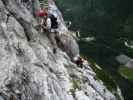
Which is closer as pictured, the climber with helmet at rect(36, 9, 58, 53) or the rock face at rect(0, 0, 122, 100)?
the rock face at rect(0, 0, 122, 100)

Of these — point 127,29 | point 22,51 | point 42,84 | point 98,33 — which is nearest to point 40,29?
point 22,51

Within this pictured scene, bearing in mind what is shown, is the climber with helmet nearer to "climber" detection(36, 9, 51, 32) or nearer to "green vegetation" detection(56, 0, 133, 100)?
"climber" detection(36, 9, 51, 32)

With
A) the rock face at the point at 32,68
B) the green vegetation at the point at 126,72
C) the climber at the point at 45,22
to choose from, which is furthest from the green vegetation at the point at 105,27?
the climber at the point at 45,22

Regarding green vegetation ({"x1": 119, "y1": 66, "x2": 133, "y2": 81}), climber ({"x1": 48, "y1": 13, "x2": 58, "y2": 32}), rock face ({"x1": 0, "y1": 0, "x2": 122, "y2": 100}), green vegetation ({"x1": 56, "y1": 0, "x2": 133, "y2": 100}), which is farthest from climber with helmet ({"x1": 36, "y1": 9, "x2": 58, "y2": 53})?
green vegetation ({"x1": 119, "y1": 66, "x2": 133, "y2": 81})

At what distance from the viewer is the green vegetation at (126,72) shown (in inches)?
2228

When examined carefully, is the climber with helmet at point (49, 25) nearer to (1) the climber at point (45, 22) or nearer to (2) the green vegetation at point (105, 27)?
(1) the climber at point (45, 22)

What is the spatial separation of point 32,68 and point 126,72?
28281 millimetres

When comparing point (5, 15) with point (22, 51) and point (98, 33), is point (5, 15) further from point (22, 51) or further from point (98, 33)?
point (98, 33)

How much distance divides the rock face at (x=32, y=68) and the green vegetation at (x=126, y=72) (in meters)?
15.1

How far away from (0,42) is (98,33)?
49027 mm

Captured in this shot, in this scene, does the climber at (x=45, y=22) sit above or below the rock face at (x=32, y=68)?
above

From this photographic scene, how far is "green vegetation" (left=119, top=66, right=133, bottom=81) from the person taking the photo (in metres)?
56.6

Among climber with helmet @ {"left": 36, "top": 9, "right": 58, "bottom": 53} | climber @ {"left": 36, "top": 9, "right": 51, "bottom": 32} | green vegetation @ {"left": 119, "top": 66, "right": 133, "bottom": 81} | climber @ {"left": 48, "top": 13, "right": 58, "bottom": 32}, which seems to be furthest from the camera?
green vegetation @ {"left": 119, "top": 66, "right": 133, "bottom": 81}

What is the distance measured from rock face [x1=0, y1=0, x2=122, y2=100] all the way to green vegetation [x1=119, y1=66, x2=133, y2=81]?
15.1 metres
